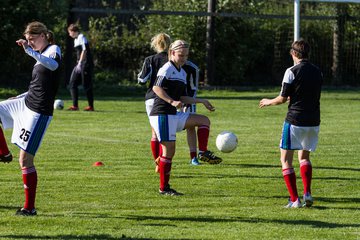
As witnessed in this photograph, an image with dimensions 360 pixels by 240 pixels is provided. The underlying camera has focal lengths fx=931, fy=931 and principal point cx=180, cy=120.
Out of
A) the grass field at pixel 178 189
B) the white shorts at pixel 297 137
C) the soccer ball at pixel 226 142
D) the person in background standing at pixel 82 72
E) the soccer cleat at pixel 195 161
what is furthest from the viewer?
the person in background standing at pixel 82 72

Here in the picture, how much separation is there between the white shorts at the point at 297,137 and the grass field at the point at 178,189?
638 millimetres

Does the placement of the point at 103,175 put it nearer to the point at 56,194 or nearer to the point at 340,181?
the point at 56,194

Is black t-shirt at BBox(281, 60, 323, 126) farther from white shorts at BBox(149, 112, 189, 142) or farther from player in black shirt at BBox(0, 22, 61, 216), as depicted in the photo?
player in black shirt at BBox(0, 22, 61, 216)

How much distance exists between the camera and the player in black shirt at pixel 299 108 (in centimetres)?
952

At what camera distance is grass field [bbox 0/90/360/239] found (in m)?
8.34

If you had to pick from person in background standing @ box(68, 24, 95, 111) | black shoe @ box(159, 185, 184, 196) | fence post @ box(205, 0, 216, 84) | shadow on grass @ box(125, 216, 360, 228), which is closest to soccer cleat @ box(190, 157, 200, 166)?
black shoe @ box(159, 185, 184, 196)

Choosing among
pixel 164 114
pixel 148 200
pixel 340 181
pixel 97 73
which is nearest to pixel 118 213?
pixel 148 200

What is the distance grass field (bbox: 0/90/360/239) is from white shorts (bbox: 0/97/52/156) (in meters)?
0.70

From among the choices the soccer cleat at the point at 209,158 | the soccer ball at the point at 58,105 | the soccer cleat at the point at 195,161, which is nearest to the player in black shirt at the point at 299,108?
the soccer cleat at the point at 209,158

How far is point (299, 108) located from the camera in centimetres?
962

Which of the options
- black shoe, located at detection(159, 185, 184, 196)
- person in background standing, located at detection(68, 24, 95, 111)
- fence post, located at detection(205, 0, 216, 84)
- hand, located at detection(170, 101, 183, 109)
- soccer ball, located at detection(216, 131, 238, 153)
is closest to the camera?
hand, located at detection(170, 101, 183, 109)

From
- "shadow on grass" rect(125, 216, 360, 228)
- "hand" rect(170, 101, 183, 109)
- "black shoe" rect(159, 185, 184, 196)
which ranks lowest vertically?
"black shoe" rect(159, 185, 184, 196)

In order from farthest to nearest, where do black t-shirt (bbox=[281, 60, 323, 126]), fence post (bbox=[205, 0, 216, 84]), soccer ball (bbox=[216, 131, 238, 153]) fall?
fence post (bbox=[205, 0, 216, 84]), soccer ball (bbox=[216, 131, 238, 153]), black t-shirt (bbox=[281, 60, 323, 126])

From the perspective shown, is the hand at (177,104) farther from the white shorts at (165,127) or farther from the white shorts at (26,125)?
the white shorts at (26,125)
